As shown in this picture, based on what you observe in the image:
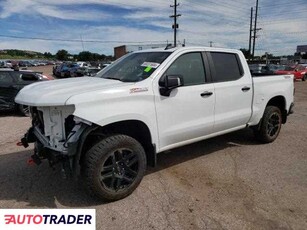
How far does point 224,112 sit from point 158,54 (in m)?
1.47

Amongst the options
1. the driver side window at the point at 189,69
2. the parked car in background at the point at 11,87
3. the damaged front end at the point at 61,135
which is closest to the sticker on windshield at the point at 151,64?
the driver side window at the point at 189,69

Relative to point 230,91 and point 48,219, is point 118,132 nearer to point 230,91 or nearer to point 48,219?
point 48,219

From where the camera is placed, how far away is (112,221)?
3412mm

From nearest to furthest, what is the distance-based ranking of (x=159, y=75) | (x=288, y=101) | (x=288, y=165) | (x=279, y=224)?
(x=279, y=224)
(x=159, y=75)
(x=288, y=165)
(x=288, y=101)

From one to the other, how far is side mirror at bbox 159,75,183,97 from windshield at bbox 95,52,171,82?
0.23 m

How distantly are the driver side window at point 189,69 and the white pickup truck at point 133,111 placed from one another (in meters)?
0.01

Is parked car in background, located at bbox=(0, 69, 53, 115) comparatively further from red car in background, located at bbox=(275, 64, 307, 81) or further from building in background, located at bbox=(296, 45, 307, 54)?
building in background, located at bbox=(296, 45, 307, 54)

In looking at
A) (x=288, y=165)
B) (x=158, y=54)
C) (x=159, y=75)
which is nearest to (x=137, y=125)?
(x=159, y=75)

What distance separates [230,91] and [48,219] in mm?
3392

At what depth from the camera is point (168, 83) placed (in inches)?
156

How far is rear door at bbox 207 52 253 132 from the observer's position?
4.96 meters

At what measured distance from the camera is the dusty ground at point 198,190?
3.43 m

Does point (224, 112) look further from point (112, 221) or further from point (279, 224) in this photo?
point (112, 221)

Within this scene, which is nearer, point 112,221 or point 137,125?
point 112,221
